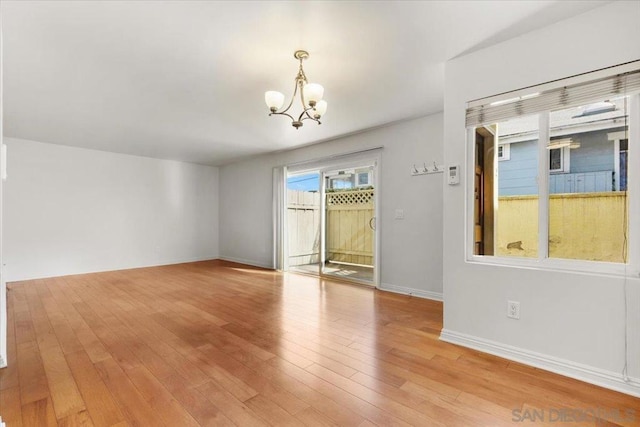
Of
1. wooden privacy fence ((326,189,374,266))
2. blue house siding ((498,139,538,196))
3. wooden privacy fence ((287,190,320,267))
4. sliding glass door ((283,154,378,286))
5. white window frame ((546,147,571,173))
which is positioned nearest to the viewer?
white window frame ((546,147,571,173))

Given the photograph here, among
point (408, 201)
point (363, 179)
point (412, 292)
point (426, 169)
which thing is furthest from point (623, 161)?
point (363, 179)

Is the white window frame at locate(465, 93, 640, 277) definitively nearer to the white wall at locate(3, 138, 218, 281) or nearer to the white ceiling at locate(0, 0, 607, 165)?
the white ceiling at locate(0, 0, 607, 165)

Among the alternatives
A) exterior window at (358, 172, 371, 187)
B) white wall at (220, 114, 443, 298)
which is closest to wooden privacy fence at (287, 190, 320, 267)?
white wall at (220, 114, 443, 298)

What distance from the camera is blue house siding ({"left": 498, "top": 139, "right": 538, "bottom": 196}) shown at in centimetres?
229

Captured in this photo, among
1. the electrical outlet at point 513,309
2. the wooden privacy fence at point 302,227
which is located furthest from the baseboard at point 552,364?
the wooden privacy fence at point 302,227

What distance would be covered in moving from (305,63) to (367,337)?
2546 millimetres

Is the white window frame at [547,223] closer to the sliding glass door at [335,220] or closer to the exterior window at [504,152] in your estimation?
the exterior window at [504,152]

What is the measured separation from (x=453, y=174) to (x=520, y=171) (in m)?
0.51

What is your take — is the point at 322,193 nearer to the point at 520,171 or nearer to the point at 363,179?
the point at 363,179

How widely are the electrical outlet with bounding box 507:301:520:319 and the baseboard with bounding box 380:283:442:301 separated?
1504 millimetres

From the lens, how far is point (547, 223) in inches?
86.8

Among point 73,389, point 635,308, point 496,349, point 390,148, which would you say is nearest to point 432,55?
point 390,148

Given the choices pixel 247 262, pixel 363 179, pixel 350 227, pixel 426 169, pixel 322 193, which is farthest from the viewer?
pixel 247 262

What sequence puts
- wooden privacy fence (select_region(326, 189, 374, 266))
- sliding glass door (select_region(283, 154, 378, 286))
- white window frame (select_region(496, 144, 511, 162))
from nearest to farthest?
white window frame (select_region(496, 144, 511, 162)), sliding glass door (select_region(283, 154, 378, 286)), wooden privacy fence (select_region(326, 189, 374, 266))
